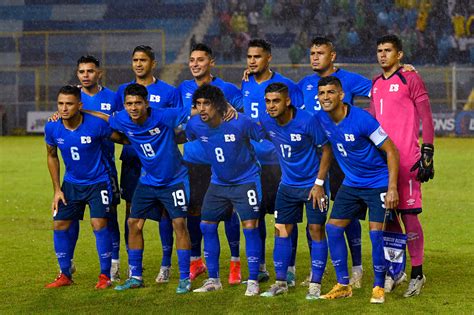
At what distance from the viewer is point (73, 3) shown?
118 ft

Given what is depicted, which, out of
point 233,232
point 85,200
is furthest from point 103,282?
point 233,232

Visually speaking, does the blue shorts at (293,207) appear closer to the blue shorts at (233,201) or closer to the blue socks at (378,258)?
the blue shorts at (233,201)

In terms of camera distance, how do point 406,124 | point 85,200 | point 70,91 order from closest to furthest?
1. point 406,124
2. point 70,91
3. point 85,200

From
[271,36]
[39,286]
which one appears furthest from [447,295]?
[271,36]

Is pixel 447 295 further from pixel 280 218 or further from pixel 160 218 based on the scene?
pixel 160 218

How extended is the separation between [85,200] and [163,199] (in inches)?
28.6

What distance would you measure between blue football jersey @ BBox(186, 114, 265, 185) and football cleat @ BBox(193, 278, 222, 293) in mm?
840

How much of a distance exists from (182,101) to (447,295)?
300 cm

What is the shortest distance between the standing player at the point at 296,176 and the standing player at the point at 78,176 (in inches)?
59.3

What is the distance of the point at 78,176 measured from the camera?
8.57 metres

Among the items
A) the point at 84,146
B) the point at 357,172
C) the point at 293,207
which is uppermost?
the point at 84,146

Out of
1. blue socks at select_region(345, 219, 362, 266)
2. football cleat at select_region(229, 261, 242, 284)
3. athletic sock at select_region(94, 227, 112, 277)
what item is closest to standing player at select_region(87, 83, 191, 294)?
athletic sock at select_region(94, 227, 112, 277)

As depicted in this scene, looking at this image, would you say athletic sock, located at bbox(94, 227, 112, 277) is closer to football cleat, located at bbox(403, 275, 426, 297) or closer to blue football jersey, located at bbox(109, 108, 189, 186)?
blue football jersey, located at bbox(109, 108, 189, 186)

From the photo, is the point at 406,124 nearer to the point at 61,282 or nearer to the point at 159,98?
the point at 159,98
